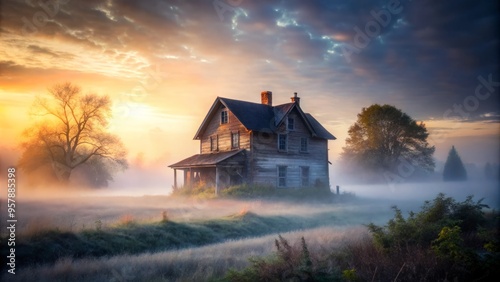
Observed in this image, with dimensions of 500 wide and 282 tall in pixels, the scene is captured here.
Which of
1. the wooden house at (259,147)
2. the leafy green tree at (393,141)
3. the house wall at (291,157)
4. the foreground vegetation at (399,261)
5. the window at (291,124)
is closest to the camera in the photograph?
the foreground vegetation at (399,261)

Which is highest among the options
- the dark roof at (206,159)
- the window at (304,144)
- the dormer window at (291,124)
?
the dormer window at (291,124)

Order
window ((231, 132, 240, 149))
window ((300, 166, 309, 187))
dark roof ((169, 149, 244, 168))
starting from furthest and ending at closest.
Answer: window ((300, 166, 309, 187)), window ((231, 132, 240, 149)), dark roof ((169, 149, 244, 168))

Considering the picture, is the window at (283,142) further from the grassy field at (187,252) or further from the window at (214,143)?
the grassy field at (187,252)

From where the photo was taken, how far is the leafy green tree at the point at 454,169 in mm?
73750

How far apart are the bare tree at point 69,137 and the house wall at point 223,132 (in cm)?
1151

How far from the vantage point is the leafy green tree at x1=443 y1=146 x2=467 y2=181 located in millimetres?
73750

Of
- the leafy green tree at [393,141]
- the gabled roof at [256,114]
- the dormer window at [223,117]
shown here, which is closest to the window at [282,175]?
the gabled roof at [256,114]

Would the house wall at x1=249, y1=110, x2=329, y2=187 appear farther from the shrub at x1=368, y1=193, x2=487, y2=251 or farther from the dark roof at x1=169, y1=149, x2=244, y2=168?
the shrub at x1=368, y1=193, x2=487, y2=251

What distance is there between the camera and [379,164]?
42.3m

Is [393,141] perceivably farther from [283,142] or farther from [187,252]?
[187,252]

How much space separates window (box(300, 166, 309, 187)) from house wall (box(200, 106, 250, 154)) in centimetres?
701

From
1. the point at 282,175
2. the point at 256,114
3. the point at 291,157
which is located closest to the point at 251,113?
the point at 256,114

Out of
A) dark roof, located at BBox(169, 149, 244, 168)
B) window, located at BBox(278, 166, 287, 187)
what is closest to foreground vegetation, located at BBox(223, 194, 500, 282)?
dark roof, located at BBox(169, 149, 244, 168)

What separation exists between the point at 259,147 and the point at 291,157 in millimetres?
4106
